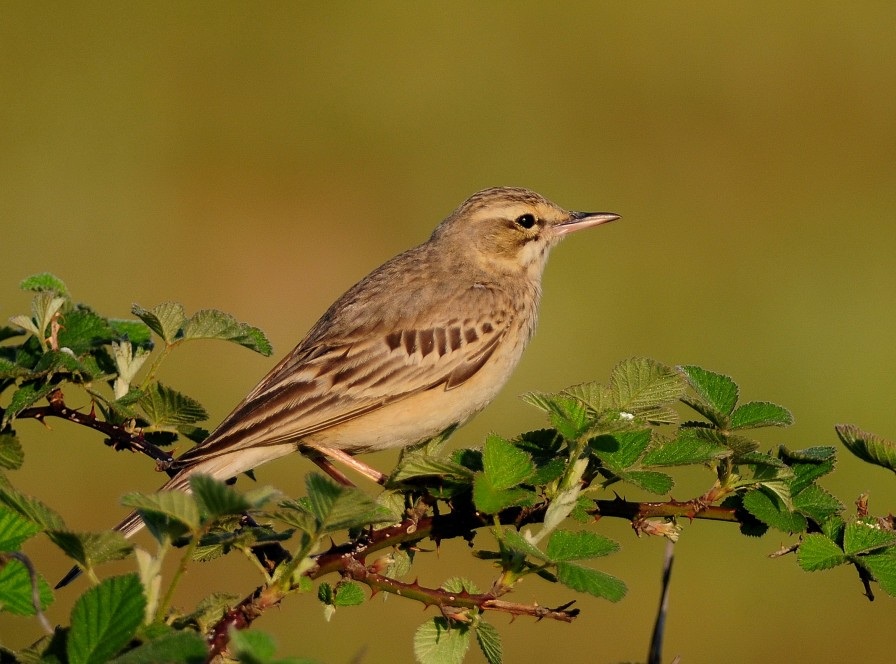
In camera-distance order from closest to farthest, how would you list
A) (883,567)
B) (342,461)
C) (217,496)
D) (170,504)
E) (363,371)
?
(217,496) → (170,504) → (883,567) → (342,461) → (363,371)

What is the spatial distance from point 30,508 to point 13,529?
7 centimetres

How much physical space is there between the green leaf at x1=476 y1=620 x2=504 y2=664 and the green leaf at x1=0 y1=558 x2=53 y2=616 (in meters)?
1.00

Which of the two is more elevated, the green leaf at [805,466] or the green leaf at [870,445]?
the green leaf at [870,445]

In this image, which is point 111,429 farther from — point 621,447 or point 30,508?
point 621,447

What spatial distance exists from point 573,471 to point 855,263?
1050 cm

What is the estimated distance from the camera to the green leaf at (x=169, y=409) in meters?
3.64

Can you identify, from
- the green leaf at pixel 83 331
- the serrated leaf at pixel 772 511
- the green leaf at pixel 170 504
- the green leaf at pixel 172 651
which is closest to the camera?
the green leaf at pixel 172 651

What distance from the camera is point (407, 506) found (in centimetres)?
375

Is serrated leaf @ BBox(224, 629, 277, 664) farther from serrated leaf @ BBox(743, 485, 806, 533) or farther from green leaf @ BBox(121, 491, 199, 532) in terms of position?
serrated leaf @ BBox(743, 485, 806, 533)

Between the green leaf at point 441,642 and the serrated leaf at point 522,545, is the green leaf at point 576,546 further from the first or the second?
the green leaf at point 441,642

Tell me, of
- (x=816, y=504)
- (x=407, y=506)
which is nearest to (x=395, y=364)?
(x=407, y=506)

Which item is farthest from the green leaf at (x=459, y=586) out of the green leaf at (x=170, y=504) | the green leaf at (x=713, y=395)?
the green leaf at (x=170, y=504)

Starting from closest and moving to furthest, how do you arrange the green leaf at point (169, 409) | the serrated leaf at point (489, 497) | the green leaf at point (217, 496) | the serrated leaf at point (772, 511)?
the green leaf at point (217, 496) → the serrated leaf at point (489, 497) → the serrated leaf at point (772, 511) → the green leaf at point (169, 409)

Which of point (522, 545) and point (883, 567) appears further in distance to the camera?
point (883, 567)
